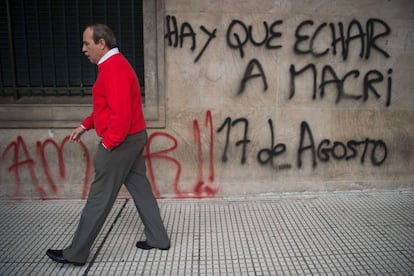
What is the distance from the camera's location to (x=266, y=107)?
4.20 m

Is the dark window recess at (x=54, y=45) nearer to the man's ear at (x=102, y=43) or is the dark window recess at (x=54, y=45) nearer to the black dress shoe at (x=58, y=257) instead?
the man's ear at (x=102, y=43)

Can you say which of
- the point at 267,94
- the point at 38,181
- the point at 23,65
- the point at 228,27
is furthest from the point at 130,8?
the point at 38,181

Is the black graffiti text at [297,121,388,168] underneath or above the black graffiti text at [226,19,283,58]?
underneath

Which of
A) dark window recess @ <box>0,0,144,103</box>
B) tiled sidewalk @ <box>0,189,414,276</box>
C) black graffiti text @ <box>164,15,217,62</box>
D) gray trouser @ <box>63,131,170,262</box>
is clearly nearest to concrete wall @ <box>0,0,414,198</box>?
black graffiti text @ <box>164,15,217,62</box>

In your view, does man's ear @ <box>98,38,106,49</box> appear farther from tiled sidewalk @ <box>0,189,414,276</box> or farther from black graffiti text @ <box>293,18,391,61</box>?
black graffiti text @ <box>293,18,391,61</box>

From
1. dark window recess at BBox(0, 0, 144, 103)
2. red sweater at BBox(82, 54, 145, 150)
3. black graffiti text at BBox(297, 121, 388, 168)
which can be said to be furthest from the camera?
black graffiti text at BBox(297, 121, 388, 168)

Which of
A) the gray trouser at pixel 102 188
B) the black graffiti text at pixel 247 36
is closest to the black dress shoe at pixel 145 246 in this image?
the gray trouser at pixel 102 188

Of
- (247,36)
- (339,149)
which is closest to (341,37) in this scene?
(247,36)

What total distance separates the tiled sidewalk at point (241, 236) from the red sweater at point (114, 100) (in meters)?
1.06

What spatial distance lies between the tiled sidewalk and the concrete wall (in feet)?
0.86

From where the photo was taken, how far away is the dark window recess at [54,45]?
4.09 metres

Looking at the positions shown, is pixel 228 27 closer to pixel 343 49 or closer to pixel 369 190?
pixel 343 49

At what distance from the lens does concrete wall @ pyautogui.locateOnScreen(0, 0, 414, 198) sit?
4043 millimetres

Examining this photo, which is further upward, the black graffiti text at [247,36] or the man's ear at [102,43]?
the black graffiti text at [247,36]
